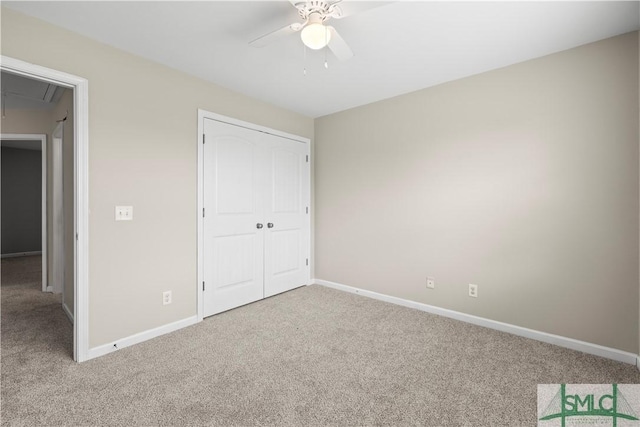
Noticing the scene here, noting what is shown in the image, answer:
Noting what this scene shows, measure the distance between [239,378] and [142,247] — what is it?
4.53ft

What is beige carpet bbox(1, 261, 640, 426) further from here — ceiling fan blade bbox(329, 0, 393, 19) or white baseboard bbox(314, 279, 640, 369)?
ceiling fan blade bbox(329, 0, 393, 19)

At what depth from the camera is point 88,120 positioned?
7.32 ft

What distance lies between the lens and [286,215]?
3.89m

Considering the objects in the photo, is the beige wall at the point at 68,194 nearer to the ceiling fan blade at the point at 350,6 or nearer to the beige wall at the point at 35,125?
the beige wall at the point at 35,125

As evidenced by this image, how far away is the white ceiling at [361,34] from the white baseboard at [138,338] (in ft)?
7.69

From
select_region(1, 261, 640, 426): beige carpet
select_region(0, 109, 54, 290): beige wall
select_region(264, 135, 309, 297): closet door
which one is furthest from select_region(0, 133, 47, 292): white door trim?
select_region(264, 135, 309, 297): closet door

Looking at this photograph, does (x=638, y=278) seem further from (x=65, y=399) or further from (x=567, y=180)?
(x=65, y=399)

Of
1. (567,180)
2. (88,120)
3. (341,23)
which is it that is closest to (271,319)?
(88,120)

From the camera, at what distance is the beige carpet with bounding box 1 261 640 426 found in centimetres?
165

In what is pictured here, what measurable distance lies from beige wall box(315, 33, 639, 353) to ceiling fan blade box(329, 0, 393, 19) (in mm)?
1770

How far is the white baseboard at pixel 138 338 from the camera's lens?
2.27 metres

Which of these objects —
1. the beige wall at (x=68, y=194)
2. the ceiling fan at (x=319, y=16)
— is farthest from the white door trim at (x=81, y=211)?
the ceiling fan at (x=319, y=16)

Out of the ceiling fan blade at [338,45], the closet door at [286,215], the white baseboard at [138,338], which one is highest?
the ceiling fan blade at [338,45]

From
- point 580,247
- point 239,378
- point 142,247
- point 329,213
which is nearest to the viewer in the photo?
point 239,378
